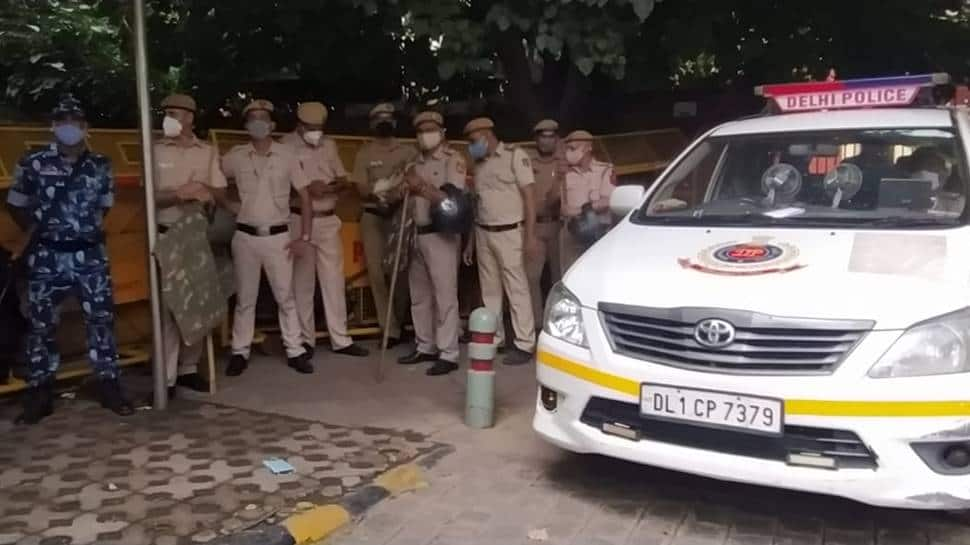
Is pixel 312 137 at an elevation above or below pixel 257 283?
above

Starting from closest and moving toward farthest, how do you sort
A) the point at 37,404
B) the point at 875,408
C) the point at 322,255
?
the point at 875,408, the point at 37,404, the point at 322,255

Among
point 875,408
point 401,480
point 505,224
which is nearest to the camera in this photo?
point 875,408

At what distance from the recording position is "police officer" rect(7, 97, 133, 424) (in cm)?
577

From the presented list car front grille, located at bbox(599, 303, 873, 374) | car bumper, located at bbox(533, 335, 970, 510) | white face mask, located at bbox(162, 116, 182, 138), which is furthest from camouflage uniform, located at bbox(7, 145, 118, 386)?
car front grille, located at bbox(599, 303, 873, 374)

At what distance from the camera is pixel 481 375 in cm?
582

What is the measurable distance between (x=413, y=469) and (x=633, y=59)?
571 centimetres

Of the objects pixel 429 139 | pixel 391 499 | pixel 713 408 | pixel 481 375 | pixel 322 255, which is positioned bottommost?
pixel 391 499

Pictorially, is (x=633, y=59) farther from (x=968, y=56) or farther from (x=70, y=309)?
(x=70, y=309)

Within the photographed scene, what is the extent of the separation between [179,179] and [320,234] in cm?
131

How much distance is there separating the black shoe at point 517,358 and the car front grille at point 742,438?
3095mm

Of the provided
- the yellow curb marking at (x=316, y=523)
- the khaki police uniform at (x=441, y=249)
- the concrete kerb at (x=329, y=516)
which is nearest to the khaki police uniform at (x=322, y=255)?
the khaki police uniform at (x=441, y=249)

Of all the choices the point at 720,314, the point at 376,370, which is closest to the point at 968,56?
the point at 376,370

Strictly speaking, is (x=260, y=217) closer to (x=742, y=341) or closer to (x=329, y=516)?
(x=329, y=516)

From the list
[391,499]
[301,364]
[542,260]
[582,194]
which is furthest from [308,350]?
[391,499]
